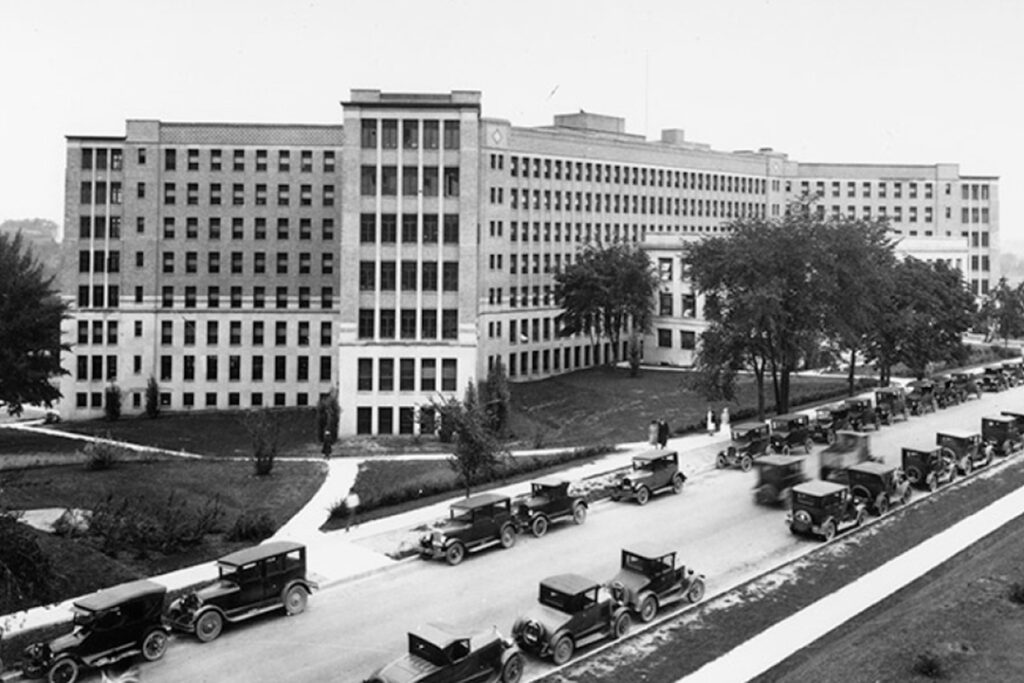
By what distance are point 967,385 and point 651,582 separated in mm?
42184

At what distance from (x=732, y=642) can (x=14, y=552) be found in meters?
15.0

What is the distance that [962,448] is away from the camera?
36500 millimetres

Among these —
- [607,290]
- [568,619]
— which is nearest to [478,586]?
[568,619]

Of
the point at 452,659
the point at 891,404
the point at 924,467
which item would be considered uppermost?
the point at 891,404

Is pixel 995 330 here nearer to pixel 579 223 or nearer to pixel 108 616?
pixel 579 223

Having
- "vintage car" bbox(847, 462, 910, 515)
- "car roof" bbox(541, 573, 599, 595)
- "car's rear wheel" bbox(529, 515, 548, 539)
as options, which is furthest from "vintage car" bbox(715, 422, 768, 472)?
"car roof" bbox(541, 573, 599, 595)

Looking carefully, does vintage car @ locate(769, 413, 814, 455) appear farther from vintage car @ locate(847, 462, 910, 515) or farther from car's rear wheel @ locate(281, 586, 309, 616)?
car's rear wheel @ locate(281, 586, 309, 616)

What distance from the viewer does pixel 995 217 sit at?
128875 mm

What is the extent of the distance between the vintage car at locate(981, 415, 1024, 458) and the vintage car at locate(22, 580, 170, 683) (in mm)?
34600

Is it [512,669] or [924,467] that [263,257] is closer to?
[924,467]

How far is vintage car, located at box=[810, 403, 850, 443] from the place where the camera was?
43.2 m

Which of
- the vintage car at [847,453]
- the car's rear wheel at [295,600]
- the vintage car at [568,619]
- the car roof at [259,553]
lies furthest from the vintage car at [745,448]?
the car roof at [259,553]

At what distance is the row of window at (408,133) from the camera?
59.8 metres

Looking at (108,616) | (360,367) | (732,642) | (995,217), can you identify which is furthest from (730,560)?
(995,217)
